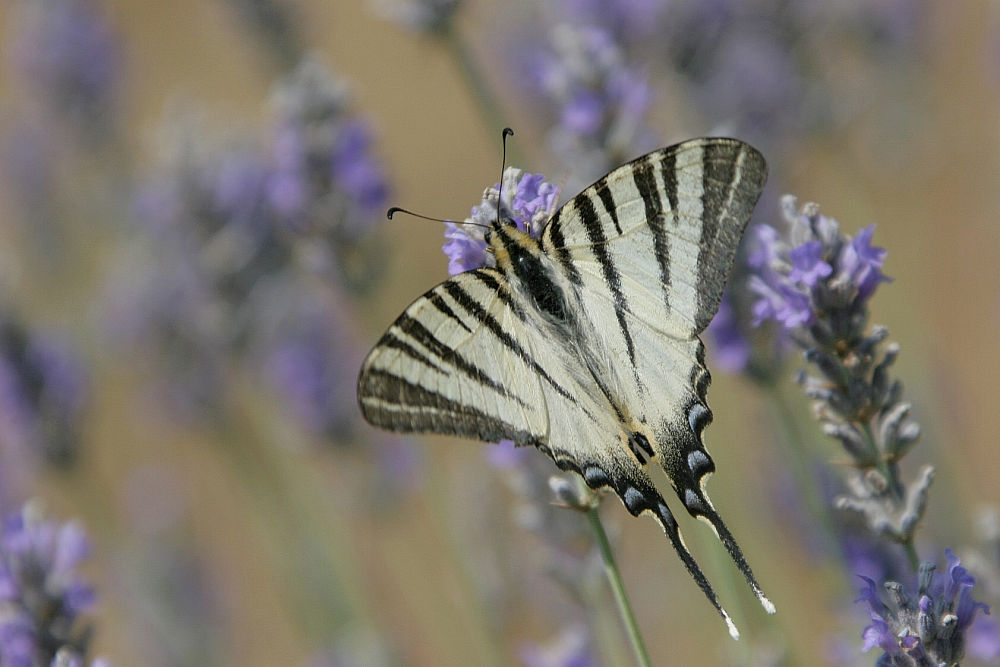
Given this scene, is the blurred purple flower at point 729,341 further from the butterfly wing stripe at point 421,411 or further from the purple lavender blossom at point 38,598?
the purple lavender blossom at point 38,598

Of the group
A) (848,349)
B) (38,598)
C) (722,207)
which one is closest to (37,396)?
(38,598)

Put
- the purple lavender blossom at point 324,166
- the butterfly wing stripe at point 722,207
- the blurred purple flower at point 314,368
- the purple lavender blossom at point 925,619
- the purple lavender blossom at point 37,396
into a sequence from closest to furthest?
the purple lavender blossom at point 925,619
the butterfly wing stripe at point 722,207
the purple lavender blossom at point 324,166
the purple lavender blossom at point 37,396
the blurred purple flower at point 314,368

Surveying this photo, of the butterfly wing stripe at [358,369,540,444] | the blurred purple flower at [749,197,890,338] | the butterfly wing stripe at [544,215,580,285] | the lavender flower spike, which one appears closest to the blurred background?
the lavender flower spike

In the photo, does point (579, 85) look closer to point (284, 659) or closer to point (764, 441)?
point (764, 441)

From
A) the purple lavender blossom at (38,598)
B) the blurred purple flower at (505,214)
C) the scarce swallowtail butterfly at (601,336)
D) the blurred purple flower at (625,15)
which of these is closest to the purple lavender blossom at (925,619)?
the scarce swallowtail butterfly at (601,336)

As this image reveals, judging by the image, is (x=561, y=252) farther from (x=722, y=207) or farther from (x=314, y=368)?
(x=314, y=368)

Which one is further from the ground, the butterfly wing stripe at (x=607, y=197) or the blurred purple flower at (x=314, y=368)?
the blurred purple flower at (x=314, y=368)
